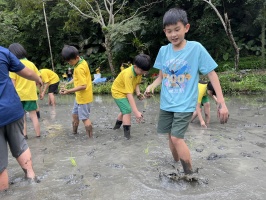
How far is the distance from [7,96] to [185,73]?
1.93 m

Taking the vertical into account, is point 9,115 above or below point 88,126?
above

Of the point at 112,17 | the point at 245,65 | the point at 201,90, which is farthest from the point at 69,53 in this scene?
the point at 112,17

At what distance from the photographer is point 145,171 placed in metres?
3.98

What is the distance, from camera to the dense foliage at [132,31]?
64.1ft

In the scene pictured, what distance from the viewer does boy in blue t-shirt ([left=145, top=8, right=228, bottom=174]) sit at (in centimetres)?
341

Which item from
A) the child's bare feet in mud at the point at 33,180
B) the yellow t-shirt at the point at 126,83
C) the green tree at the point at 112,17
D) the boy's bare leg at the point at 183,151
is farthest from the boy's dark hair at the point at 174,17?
the green tree at the point at 112,17

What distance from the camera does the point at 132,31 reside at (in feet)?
64.5

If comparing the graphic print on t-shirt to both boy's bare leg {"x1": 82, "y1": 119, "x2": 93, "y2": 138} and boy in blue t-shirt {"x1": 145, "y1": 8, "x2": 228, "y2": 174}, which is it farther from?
boy's bare leg {"x1": 82, "y1": 119, "x2": 93, "y2": 138}

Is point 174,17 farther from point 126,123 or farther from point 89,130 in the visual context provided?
point 89,130

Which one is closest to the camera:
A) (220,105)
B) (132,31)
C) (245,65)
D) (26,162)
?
(220,105)

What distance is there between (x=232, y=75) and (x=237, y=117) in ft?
23.8

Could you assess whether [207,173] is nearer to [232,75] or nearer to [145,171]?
[145,171]

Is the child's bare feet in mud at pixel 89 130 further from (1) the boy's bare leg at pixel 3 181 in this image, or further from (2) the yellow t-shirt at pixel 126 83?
(1) the boy's bare leg at pixel 3 181

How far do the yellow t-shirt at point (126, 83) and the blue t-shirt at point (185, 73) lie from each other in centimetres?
188
